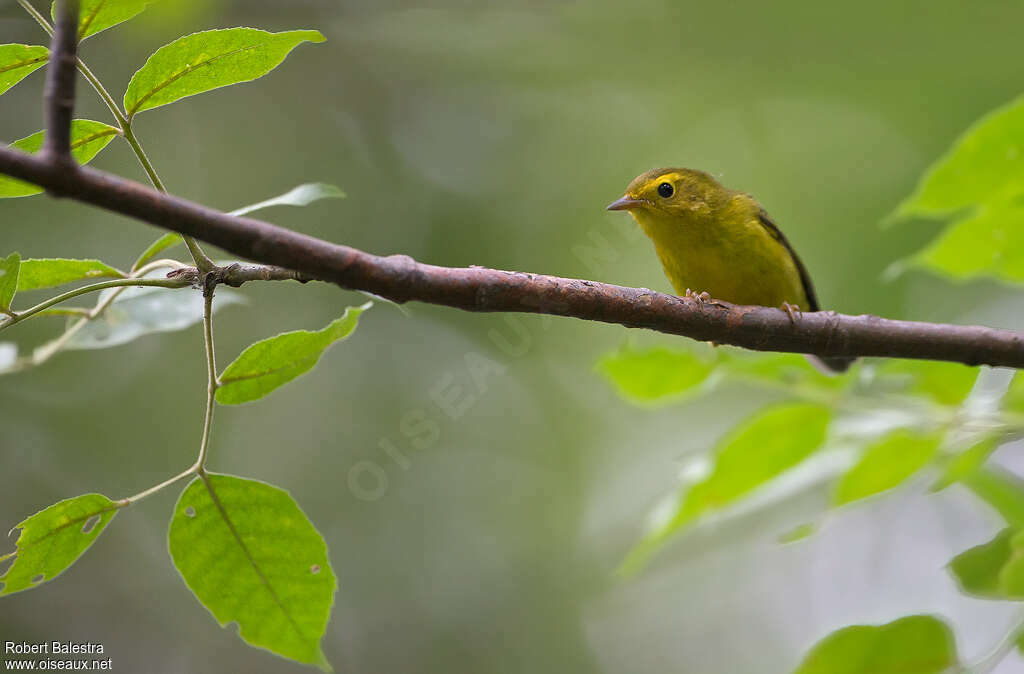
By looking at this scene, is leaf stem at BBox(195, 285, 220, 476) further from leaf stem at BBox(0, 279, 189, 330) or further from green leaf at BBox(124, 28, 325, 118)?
green leaf at BBox(124, 28, 325, 118)

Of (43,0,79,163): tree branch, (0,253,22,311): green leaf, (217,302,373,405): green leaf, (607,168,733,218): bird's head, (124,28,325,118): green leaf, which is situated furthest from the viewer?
(607,168,733,218): bird's head

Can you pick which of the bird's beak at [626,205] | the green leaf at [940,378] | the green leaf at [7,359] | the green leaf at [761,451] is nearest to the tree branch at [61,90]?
the green leaf at [7,359]

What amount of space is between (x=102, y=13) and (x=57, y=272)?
656 millimetres

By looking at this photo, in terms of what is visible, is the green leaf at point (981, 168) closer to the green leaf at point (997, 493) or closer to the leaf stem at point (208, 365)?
the green leaf at point (997, 493)

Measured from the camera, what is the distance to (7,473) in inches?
393

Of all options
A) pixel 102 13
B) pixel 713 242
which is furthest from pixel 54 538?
pixel 713 242

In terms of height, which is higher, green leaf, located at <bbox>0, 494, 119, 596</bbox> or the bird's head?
the bird's head

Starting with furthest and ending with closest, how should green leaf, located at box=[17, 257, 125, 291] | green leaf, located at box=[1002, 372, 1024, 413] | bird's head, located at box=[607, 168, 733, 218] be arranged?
bird's head, located at box=[607, 168, 733, 218] → green leaf, located at box=[1002, 372, 1024, 413] → green leaf, located at box=[17, 257, 125, 291]

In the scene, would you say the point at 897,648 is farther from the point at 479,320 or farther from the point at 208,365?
the point at 479,320

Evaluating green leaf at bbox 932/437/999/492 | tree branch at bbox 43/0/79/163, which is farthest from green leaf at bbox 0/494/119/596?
green leaf at bbox 932/437/999/492

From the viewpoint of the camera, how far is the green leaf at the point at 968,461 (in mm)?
2461

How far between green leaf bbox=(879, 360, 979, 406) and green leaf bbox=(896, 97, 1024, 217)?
455mm

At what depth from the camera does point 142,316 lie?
2.79 m

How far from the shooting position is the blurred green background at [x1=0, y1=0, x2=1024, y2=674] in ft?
30.7
